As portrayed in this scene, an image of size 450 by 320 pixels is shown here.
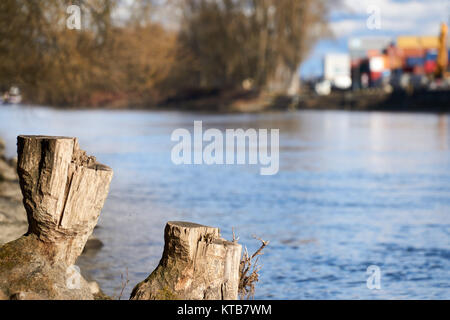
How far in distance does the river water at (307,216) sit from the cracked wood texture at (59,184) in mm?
3671

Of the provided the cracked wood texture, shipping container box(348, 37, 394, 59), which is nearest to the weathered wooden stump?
the cracked wood texture

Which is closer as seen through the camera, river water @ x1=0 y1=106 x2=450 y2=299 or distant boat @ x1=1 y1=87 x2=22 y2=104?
river water @ x1=0 y1=106 x2=450 y2=299

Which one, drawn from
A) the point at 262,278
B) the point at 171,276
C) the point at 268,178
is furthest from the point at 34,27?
the point at 171,276

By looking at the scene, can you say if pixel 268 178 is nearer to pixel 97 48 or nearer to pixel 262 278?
pixel 97 48

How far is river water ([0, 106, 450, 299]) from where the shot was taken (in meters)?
10.5

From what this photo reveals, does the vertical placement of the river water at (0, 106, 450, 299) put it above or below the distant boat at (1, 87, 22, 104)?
Result: below

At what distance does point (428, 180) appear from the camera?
72.6ft

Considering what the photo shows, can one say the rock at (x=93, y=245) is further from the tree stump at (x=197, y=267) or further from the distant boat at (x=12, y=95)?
the distant boat at (x=12, y=95)

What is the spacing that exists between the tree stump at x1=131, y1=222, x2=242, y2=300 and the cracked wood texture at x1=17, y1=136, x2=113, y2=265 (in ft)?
2.02

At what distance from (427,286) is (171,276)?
15.8ft

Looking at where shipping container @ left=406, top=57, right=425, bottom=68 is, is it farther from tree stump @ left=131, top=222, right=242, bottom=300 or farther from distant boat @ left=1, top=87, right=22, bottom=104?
tree stump @ left=131, top=222, right=242, bottom=300

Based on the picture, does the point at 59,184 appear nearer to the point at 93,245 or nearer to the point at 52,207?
the point at 52,207

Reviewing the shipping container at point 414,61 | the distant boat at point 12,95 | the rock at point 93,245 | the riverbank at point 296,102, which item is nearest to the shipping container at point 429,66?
the shipping container at point 414,61

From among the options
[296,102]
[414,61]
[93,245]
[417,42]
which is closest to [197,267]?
[93,245]
